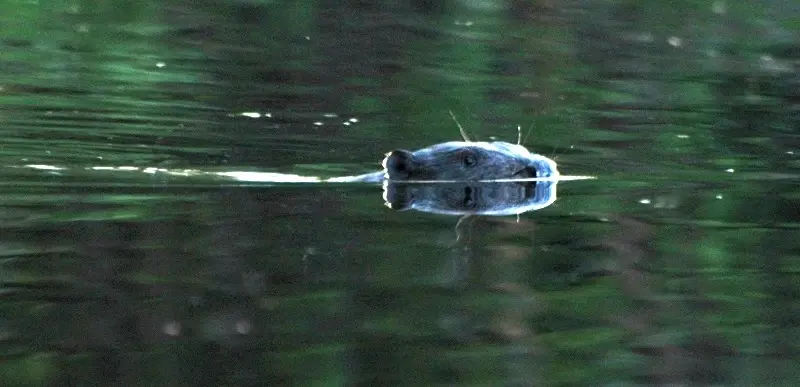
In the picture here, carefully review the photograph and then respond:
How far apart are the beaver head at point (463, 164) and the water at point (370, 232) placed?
0.24 metres

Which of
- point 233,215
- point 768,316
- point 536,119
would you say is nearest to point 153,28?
point 536,119

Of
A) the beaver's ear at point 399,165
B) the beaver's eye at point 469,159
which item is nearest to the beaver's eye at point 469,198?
the beaver's eye at point 469,159

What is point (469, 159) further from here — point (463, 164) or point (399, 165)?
point (399, 165)

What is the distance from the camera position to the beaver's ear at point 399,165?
27.1 feet

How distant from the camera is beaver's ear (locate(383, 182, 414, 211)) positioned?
25.1ft

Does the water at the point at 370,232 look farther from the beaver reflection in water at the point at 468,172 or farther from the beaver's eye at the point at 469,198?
the beaver's eye at the point at 469,198

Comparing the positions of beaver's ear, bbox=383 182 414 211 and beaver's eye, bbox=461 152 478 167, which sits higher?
beaver's eye, bbox=461 152 478 167

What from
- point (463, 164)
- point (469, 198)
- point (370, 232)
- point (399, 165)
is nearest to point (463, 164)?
point (463, 164)

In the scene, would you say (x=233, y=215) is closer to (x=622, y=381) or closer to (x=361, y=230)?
(x=361, y=230)

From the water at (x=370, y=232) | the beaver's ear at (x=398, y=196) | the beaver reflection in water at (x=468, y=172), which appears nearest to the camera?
the water at (x=370, y=232)

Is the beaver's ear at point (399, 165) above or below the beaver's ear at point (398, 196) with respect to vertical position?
above

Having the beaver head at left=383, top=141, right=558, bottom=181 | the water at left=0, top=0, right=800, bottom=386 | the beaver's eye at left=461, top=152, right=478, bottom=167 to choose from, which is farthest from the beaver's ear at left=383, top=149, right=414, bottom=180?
the water at left=0, top=0, right=800, bottom=386

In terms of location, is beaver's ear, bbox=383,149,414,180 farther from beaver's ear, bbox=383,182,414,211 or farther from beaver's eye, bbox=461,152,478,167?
beaver's eye, bbox=461,152,478,167

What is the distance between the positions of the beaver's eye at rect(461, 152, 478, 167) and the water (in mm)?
411
